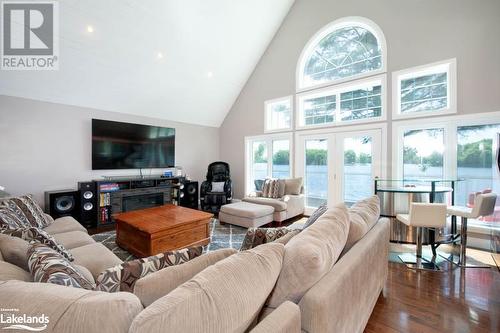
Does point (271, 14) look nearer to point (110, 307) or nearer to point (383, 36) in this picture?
point (383, 36)

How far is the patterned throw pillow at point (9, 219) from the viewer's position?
172cm

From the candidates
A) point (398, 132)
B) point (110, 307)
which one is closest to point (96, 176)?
point (110, 307)

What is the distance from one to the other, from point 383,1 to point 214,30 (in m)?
3.08

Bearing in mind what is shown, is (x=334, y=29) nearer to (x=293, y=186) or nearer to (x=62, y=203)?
(x=293, y=186)

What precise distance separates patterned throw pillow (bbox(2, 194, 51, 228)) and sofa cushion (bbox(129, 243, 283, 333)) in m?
2.41

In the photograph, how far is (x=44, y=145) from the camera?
376 centimetres

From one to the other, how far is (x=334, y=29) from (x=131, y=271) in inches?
209

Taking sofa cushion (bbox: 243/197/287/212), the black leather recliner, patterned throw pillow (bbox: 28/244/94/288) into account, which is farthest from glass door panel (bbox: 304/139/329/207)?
patterned throw pillow (bbox: 28/244/94/288)

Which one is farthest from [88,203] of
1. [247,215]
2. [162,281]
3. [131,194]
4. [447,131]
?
[447,131]

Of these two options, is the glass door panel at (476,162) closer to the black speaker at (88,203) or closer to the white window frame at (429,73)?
the white window frame at (429,73)

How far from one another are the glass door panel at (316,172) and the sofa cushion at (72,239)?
4.04 metres

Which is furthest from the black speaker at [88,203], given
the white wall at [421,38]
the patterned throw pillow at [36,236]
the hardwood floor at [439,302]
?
the hardwood floor at [439,302]

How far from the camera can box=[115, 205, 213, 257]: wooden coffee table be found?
2.52 meters

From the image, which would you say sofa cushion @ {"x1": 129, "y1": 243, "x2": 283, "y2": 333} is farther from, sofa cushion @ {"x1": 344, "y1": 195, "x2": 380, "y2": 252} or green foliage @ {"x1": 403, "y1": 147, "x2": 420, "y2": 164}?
green foliage @ {"x1": 403, "y1": 147, "x2": 420, "y2": 164}
